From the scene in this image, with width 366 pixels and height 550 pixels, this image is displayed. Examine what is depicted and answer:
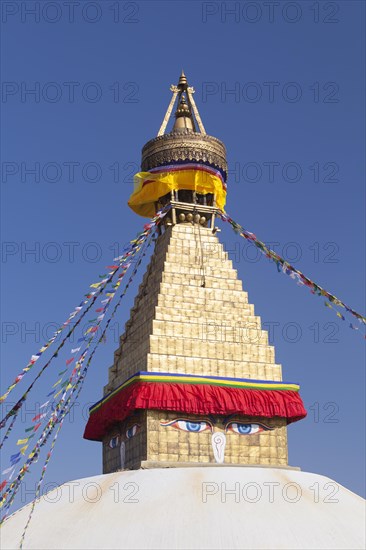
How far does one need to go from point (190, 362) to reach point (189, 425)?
1672 millimetres

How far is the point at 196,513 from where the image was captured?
16391 millimetres

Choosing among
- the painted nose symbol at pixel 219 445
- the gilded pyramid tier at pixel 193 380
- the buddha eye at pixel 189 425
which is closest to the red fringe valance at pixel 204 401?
the gilded pyramid tier at pixel 193 380

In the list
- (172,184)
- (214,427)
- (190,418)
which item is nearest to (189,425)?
(190,418)

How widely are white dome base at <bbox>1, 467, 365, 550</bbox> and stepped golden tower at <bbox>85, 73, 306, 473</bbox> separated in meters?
2.08

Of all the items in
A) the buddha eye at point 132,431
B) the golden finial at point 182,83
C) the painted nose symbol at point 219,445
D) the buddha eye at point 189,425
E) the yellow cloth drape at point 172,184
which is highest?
the golden finial at point 182,83

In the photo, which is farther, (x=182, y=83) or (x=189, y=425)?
(x=182, y=83)

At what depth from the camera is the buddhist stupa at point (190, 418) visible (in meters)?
16.4

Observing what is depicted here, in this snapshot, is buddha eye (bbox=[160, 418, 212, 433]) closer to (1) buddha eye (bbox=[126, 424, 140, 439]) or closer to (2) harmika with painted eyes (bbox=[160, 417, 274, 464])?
(2) harmika with painted eyes (bbox=[160, 417, 274, 464])

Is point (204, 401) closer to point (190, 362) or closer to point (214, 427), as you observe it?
point (214, 427)

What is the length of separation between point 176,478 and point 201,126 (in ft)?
43.5

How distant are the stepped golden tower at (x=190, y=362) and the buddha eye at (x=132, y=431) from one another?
0.17ft

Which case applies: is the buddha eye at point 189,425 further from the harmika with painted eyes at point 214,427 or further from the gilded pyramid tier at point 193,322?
the gilded pyramid tier at point 193,322

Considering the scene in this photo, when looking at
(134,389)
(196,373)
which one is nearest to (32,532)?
(134,389)

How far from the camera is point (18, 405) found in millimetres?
16562
